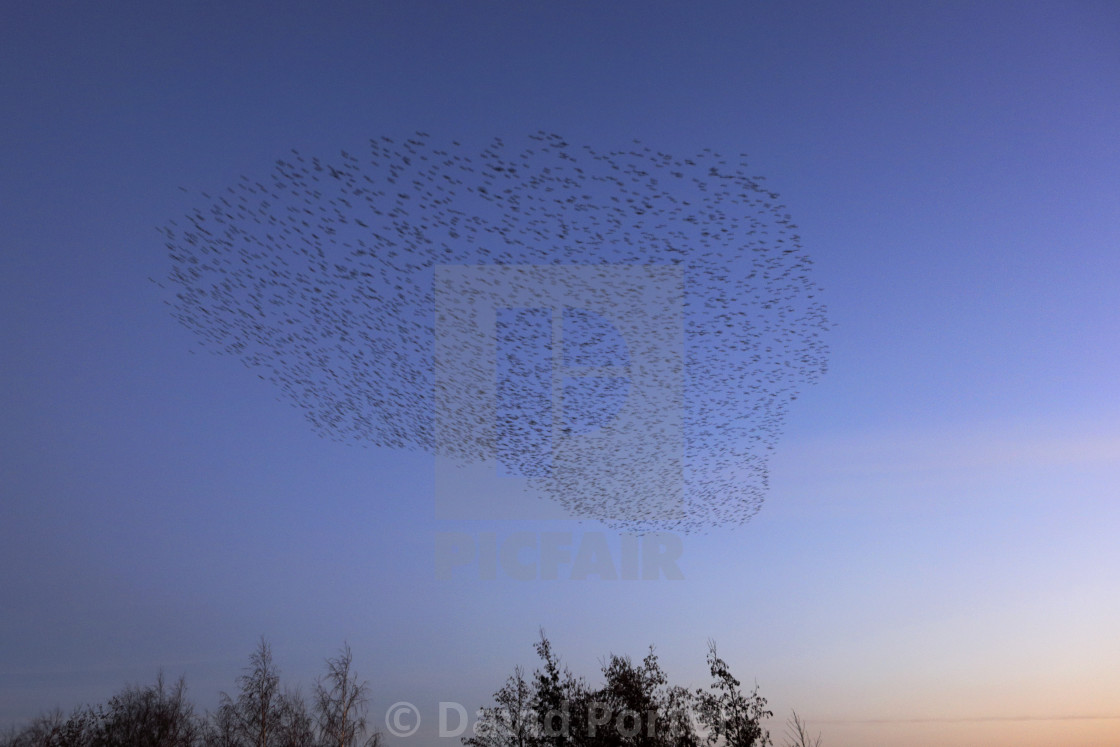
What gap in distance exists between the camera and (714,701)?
1234 inches

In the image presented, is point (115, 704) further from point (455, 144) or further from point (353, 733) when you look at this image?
point (455, 144)

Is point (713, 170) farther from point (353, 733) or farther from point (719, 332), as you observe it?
point (353, 733)

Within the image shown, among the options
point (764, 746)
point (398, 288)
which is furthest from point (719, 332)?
point (764, 746)

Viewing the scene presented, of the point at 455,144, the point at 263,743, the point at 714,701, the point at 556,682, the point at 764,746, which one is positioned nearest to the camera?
the point at 455,144

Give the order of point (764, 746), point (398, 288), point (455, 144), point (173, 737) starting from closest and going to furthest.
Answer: point (455, 144) < point (398, 288) < point (764, 746) < point (173, 737)

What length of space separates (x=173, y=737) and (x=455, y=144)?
42.9 metres

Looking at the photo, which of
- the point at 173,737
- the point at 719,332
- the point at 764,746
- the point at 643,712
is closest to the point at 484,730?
the point at 643,712

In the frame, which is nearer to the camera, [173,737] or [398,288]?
[398,288]

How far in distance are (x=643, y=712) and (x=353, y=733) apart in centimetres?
1439

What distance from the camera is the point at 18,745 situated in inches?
1932

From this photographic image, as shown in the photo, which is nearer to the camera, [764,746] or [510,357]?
[510,357]

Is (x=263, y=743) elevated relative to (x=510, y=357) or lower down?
lower down

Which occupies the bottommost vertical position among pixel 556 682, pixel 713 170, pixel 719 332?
pixel 556 682

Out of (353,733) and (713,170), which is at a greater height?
(713,170)
